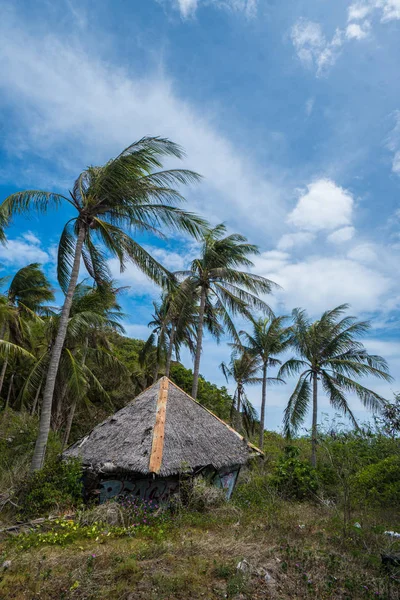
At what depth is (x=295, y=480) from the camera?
11.3m

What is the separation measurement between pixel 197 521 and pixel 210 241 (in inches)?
396

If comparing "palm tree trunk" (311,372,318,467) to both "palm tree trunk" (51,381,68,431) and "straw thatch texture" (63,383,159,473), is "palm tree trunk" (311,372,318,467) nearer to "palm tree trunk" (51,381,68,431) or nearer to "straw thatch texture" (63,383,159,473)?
"straw thatch texture" (63,383,159,473)

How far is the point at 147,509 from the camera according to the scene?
7629 millimetres

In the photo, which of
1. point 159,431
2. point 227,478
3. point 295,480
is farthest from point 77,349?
point 295,480

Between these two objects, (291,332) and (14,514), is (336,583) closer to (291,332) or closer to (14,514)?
(14,514)

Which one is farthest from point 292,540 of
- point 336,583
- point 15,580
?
point 15,580

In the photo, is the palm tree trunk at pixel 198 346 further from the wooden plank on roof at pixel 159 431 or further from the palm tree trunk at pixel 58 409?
the palm tree trunk at pixel 58 409

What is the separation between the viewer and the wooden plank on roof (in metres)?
7.58

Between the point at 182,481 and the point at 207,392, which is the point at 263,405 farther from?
the point at 182,481

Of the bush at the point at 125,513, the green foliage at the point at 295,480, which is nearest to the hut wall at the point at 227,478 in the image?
the green foliage at the point at 295,480

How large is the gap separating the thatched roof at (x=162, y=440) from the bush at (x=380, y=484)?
4.23 metres

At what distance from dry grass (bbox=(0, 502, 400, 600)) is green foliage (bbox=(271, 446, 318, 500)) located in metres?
4.18

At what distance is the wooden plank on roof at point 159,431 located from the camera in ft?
24.9

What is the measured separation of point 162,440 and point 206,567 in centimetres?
334
